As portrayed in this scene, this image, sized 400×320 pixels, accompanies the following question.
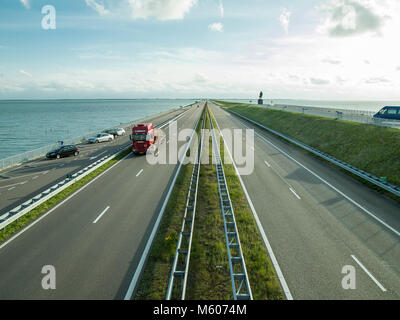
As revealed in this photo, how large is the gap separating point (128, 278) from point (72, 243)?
417cm

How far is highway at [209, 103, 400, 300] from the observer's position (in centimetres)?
854

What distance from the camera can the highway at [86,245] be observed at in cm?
841

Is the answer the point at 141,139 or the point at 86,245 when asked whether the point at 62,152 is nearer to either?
the point at 141,139

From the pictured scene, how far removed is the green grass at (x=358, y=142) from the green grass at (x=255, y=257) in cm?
1276

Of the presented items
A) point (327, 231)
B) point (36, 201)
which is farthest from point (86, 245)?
point (327, 231)

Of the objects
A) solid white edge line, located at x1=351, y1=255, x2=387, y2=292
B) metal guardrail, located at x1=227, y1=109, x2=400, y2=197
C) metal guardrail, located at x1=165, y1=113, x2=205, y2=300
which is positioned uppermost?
metal guardrail, located at x1=227, y1=109, x2=400, y2=197

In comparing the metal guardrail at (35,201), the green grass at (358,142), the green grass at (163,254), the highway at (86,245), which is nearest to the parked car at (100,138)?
the metal guardrail at (35,201)

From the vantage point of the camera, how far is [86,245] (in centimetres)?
1088

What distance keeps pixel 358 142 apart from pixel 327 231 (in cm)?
1840

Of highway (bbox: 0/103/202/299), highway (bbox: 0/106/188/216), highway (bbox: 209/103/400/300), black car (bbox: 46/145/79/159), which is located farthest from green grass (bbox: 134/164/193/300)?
black car (bbox: 46/145/79/159)

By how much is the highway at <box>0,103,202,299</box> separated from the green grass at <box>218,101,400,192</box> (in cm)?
1848

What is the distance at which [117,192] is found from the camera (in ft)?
56.6

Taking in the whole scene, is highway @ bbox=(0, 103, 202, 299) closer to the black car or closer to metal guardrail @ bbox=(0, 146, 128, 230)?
metal guardrail @ bbox=(0, 146, 128, 230)

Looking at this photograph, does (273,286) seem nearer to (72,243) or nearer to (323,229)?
(323,229)
